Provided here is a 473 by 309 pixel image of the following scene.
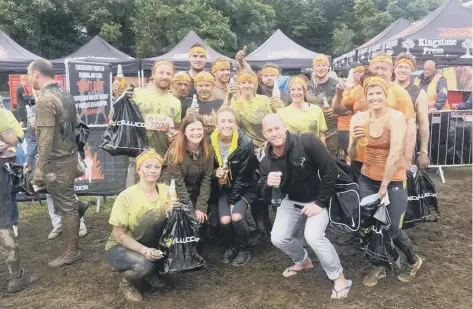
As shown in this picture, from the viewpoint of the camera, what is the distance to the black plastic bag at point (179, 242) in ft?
11.1

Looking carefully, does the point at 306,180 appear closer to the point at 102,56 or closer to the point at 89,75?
the point at 89,75

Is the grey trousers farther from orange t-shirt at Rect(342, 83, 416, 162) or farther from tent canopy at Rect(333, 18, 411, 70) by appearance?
tent canopy at Rect(333, 18, 411, 70)

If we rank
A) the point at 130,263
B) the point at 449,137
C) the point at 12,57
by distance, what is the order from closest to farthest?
the point at 130,263, the point at 449,137, the point at 12,57

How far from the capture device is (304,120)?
13.9 ft

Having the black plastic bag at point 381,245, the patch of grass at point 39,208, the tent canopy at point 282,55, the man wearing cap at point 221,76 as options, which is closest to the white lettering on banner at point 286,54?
the tent canopy at point 282,55

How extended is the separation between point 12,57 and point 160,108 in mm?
11234

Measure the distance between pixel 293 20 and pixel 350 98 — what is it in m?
37.5

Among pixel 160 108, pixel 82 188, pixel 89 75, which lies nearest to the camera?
pixel 160 108

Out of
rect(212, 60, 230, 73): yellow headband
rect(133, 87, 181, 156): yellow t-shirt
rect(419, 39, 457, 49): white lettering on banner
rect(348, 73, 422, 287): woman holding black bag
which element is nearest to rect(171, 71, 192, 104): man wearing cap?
rect(133, 87, 181, 156): yellow t-shirt

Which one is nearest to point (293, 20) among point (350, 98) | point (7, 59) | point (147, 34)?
point (147, 34)

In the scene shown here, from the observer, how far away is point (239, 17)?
30.6m

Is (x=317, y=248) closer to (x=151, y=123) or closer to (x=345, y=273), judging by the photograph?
(x=345, y=273)

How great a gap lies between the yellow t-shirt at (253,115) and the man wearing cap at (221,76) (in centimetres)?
37

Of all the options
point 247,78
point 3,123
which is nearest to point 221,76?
point 247,78
